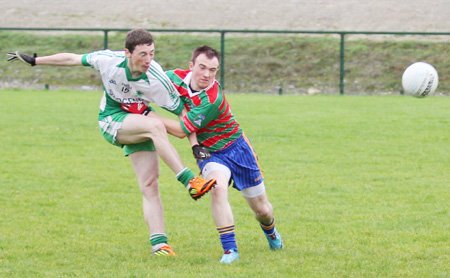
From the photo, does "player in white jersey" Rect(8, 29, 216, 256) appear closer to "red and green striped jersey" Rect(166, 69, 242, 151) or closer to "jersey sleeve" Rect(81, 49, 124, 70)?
"jersey sleeve" Rect(81, 49, 124, 70)

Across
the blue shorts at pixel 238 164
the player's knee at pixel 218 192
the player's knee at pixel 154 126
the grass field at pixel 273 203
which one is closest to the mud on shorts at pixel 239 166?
the blue shorts at pixel 238 164

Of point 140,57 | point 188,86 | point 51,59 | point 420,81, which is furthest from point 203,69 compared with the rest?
point 420,81

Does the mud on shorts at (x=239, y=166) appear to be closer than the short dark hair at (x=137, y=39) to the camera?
No

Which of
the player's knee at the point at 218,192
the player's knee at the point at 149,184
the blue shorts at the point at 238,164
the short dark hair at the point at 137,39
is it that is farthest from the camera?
the player's knee at the point at 149,184

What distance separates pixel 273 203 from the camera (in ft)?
25.8

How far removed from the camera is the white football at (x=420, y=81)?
7.10 metres

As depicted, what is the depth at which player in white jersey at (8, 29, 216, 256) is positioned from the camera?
5.41 m

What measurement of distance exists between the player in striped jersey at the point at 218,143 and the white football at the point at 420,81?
226 centimetres

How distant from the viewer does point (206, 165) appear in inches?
222

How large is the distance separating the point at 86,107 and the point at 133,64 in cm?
1277

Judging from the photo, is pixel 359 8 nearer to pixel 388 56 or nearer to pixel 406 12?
pixel 406 12

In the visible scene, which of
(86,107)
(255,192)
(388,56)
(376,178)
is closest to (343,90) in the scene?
(388,56)

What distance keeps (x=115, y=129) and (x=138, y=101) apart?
0.31m

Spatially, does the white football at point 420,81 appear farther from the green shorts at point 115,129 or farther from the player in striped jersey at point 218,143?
the green shorts at point 115,129
